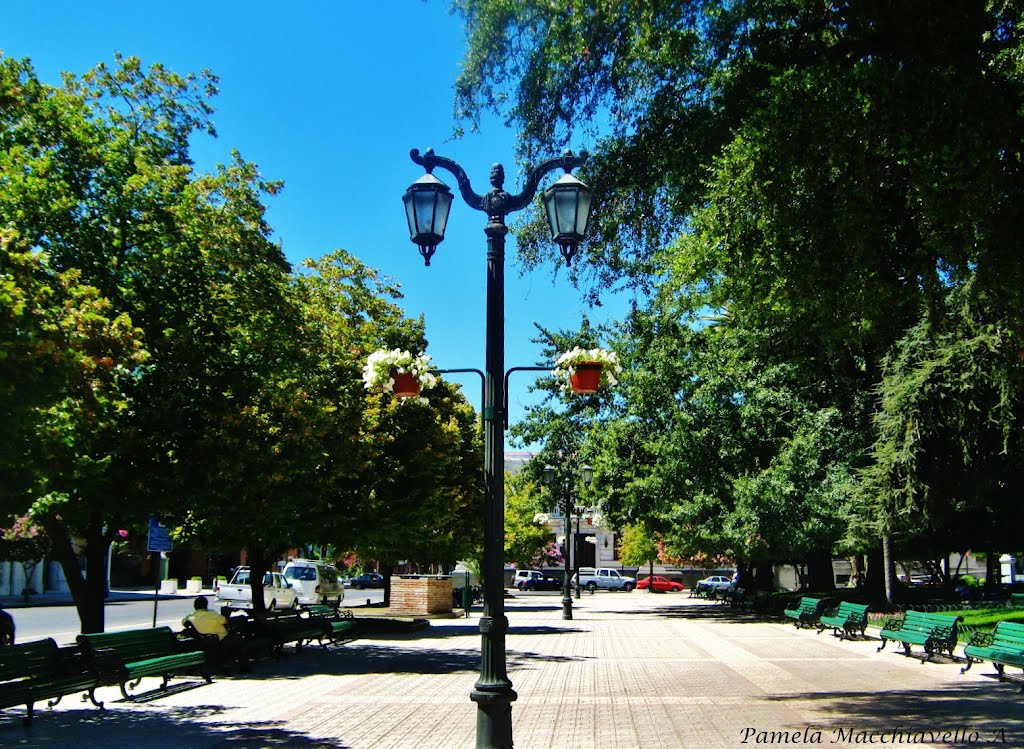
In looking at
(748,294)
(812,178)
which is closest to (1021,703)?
(748,294)

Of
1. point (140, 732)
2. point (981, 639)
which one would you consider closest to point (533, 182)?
point (140, 732)

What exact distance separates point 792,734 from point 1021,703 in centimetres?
392

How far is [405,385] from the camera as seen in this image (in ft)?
29.5

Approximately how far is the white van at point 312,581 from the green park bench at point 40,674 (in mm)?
25496

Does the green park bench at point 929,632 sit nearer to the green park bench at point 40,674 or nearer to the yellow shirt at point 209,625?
the yellow shirt at point 209,625

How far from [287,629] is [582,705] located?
8215mm

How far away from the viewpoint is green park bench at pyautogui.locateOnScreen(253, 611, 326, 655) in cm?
1745

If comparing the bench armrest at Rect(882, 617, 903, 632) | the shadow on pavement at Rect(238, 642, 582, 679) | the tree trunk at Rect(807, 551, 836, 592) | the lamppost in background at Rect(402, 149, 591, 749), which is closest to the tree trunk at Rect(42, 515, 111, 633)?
the shadow on pavement at Rect(238, 642, 582, 679)

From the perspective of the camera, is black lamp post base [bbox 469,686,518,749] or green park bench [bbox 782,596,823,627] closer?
black lamp post base [bbox 469,686,518,749]

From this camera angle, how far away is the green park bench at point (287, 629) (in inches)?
687

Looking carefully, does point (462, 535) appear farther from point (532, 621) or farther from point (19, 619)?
point (19, 619)

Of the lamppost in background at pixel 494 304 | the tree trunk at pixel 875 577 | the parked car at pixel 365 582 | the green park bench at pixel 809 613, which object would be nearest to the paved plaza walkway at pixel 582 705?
the lamppost in background at pixel 494 304

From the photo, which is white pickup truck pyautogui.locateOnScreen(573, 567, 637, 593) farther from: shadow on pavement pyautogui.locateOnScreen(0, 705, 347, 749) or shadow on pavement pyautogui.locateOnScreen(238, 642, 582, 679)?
shadow on pavement pyautogui.locateOnScreen(0, 705, 347, 749)

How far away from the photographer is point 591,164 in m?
11.8
